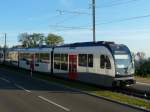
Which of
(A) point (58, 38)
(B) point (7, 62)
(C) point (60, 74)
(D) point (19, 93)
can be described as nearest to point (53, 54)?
(C) point (60, 74)

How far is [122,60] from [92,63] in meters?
2.96

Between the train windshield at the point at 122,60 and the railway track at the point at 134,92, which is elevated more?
the train windshield at the point at 122,60

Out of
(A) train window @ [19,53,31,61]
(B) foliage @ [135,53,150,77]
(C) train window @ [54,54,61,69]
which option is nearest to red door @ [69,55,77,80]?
(C) train window @ [54,54,61,69]

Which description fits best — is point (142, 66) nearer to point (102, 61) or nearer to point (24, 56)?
point (102, 61)

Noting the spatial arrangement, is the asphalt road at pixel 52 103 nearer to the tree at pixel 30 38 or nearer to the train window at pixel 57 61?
the train window at pixel 57 61

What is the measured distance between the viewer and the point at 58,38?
13925 centimetres

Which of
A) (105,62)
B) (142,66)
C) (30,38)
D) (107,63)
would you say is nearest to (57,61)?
(142,66)

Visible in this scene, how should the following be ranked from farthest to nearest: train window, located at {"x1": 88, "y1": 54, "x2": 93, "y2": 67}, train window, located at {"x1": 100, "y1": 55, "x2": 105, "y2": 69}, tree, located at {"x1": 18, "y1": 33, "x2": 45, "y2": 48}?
tree, located at {"x1": 18, "y1": 33, "x2": 45, "y2": 48} → train window, located at {"x1": 88, "y1": 54, "x2": 93, "y2": 67} → train window, located at {"x1": 100, "y1": 55, "x2": 105, "y2": 69}

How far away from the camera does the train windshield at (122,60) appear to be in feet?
89.4

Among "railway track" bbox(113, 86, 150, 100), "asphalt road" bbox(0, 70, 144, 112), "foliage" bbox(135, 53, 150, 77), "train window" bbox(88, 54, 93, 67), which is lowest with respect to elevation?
"asphalt road" bbox(0, 70, 144, 112)

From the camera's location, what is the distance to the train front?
2689 centimetres

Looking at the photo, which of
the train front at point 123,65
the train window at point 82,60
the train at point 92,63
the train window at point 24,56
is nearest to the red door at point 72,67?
the train at point 92,63

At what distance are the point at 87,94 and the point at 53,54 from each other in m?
16.1

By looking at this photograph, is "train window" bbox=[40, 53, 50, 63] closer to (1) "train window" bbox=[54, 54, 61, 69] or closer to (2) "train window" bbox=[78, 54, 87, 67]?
(1) "train window" bbox=[54, 54, 61, 69]
